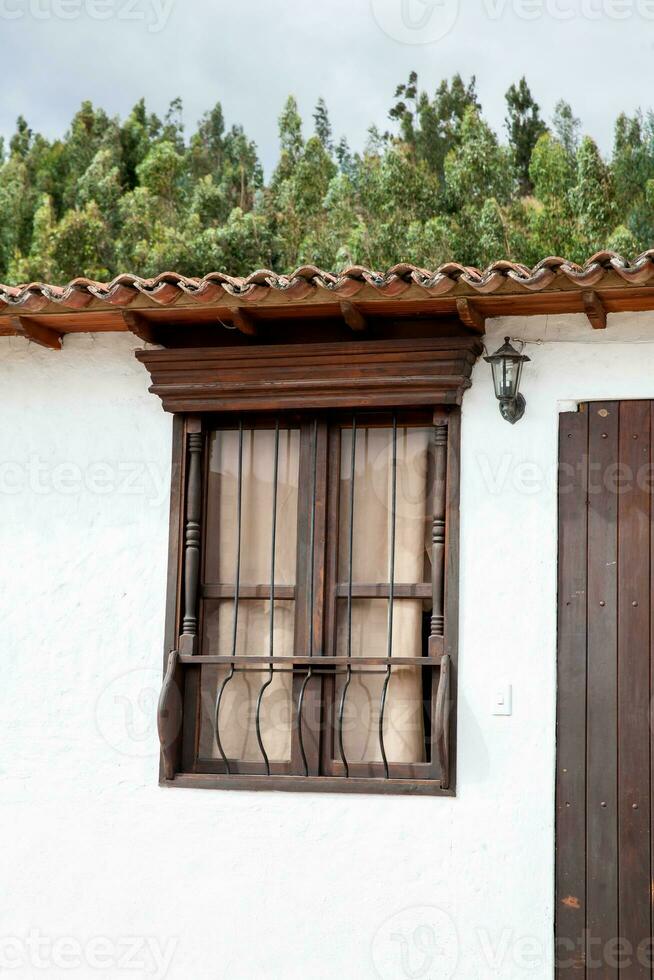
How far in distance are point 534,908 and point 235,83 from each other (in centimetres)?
1634

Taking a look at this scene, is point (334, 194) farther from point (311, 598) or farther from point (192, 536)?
point (311, 598)

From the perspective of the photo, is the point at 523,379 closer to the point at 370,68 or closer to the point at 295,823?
the point at 295,823

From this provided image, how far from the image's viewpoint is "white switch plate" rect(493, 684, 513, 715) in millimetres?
4812

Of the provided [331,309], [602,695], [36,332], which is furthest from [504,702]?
[36,332]

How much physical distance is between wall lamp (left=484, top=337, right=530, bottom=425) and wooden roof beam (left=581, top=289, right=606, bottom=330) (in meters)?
0.32

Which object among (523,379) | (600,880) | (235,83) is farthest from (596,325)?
(235,83)

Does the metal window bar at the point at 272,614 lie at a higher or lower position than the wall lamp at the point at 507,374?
lower

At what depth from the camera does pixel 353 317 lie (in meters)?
4.89

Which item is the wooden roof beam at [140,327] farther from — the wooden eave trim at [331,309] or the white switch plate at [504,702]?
the white switch plate at [504,702]

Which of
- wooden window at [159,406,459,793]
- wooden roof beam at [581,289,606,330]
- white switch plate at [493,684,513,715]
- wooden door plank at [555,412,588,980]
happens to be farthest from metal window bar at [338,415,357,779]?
wooden roof beam at [581,289,606,330]

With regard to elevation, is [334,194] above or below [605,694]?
above

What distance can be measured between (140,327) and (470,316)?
149 cm

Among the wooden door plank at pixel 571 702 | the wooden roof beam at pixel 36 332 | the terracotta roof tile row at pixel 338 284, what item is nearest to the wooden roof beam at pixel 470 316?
the terracotta roof tile row at pixel 338 284

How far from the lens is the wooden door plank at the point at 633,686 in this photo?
4605 mm
